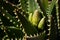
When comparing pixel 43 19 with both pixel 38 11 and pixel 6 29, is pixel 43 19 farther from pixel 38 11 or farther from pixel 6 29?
pixel 6 29

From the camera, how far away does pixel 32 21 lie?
97 centimetres

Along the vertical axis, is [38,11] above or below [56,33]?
above

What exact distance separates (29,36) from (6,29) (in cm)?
15

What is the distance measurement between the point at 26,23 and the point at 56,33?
16 cm

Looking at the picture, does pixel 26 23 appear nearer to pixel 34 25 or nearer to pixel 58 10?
pixel 34 25

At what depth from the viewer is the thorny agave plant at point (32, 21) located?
92cm

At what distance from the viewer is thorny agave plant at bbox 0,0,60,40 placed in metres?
0.92

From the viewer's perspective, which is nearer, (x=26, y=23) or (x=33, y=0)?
→ (x=26, y=23)

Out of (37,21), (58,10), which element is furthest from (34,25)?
(58,10)

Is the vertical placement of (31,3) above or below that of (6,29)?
above

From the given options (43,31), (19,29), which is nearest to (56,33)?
(43,31)

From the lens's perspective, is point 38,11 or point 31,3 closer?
point 38,11

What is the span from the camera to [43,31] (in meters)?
0.98

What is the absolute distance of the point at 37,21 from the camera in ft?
3.20
